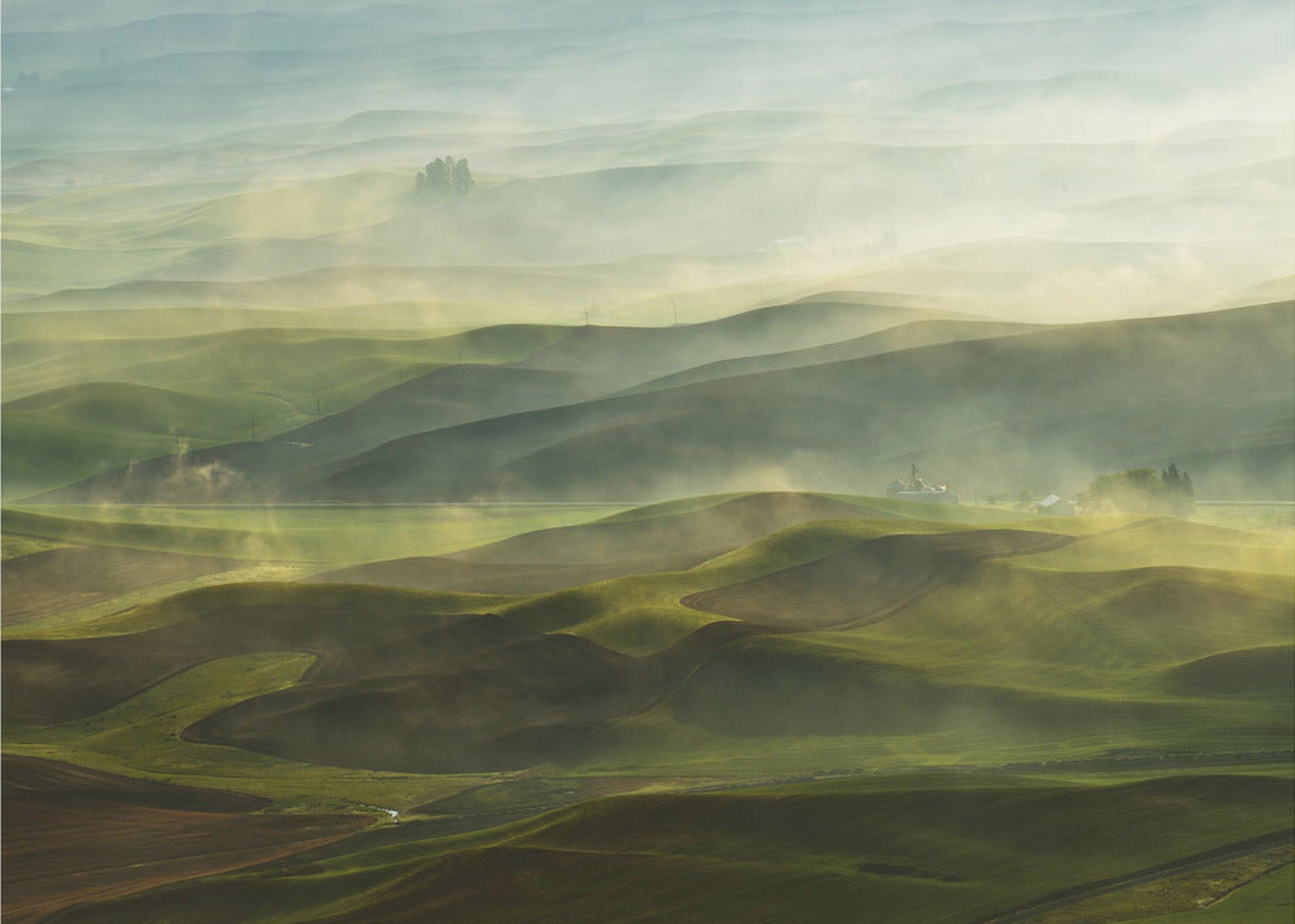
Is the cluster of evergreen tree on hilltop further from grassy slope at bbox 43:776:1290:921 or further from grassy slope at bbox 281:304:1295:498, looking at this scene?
grassy slope at bbox 43:776:1290:921

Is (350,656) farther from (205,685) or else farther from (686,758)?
(686,758)

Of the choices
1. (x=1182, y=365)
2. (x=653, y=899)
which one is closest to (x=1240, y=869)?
(x=653, y=899)

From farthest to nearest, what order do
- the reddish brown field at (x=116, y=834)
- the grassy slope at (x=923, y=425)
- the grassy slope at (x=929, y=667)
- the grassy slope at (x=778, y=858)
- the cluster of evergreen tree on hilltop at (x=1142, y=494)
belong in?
the grassy slope at (x=923, y=425)
the cluster of evergreen tree on hilltop at (x=1142, y=494)
the grassy slope at (x=929, y=667)
the reddish brown field at (x=116, y=834)
the grassy slope at (x=778, y=858)

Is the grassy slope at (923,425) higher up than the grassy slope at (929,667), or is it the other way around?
the grassy slope at (923,425)

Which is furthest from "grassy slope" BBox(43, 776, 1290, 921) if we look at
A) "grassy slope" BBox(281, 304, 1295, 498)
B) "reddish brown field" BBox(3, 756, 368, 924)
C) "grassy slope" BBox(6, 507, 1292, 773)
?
"grassy slope" BBox(281, 304, 1295, 498)

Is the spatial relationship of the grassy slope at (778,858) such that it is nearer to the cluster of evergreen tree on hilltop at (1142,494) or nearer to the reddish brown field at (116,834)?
the reddish brown field at (116,834)

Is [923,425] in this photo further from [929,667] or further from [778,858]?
[778,858]

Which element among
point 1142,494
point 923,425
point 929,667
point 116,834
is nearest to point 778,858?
point 116,834

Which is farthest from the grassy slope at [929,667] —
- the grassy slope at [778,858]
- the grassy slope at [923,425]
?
the grassy slope at [923,425]
